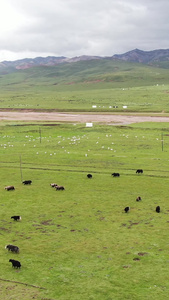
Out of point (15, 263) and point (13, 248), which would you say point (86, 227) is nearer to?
point (13, 248)

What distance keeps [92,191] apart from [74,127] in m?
47.0

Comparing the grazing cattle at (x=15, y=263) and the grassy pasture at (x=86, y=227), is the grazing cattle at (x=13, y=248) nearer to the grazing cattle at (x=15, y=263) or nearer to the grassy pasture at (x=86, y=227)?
the grassy pasture at (x=86, y=227)

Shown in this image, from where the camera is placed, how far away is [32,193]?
101 ft

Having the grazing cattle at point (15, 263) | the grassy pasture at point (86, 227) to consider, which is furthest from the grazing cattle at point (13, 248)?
the grazing cattle at point (15, 263)

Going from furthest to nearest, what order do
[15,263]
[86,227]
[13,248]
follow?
1. [86,227]
2. [13,248]
3. [15,263]

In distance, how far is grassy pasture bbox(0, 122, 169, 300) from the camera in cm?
1612

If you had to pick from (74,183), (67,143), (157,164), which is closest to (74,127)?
(67,143)

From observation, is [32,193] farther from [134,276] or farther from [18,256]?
[134,276]

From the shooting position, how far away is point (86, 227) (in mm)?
22828

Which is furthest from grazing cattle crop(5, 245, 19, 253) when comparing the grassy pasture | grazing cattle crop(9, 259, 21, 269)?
grazing cattle crop(9, 259, 21, 269)

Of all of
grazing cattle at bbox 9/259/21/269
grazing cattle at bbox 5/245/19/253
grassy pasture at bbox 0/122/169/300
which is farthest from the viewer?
grazing cattle at bbox 5/245/19/253

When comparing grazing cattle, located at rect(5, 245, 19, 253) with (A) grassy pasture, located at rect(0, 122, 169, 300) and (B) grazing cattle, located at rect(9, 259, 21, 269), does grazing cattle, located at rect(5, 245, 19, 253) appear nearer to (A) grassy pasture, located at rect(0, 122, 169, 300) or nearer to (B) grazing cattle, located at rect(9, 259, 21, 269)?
(A) grassy pasture, located at rect(0, 122, 169, 300)

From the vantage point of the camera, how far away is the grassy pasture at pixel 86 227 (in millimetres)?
16125

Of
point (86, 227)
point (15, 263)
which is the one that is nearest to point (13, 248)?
point (15, 263)
